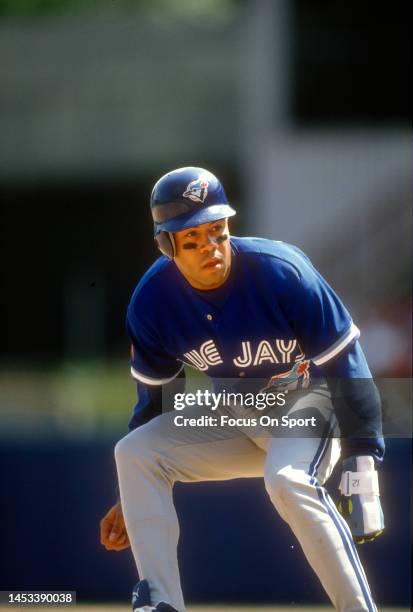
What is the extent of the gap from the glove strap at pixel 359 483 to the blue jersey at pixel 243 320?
290mm

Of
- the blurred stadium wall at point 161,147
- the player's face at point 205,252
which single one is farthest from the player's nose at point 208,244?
the blurred stadium wall at point 161,147

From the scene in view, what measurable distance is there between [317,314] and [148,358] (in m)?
0.48

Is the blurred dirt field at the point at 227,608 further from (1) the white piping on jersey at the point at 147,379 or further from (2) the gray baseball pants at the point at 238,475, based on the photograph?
(1) the white piping on jersey at the point at 147,379

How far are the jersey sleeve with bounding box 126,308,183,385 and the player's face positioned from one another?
20 centimetres

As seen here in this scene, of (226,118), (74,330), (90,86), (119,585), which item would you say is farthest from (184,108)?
(119,585)

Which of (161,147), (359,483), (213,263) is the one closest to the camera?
(359,483)

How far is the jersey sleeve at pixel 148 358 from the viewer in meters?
2.67

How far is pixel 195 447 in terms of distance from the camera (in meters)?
2.62

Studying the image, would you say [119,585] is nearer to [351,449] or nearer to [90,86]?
[351,449]

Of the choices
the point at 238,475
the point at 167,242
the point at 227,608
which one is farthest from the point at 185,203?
the point at 227,608

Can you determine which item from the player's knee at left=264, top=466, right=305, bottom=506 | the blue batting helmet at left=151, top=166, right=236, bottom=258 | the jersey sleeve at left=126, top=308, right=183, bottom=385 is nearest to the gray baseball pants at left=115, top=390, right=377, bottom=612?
the player's knee at left=264, top=466, right=305, bottom=506

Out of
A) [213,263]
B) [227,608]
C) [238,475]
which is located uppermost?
[213,263]

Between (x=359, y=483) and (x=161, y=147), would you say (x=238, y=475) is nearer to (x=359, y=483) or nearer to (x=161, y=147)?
(x=359, y=483)

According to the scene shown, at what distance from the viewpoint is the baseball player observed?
238cm
